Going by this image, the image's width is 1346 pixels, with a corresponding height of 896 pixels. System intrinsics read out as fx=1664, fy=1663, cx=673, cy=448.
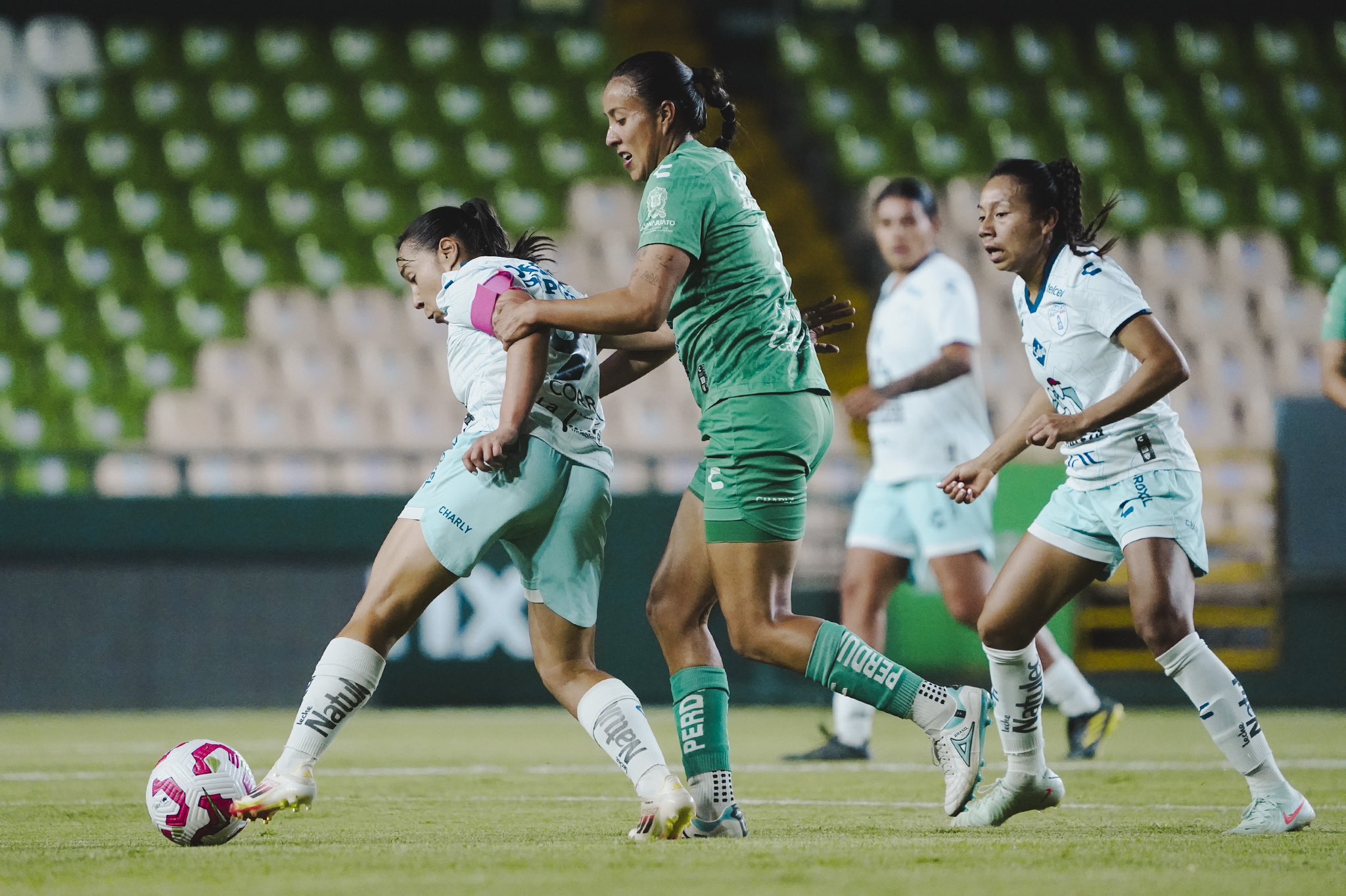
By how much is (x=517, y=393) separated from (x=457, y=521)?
1.28 ft

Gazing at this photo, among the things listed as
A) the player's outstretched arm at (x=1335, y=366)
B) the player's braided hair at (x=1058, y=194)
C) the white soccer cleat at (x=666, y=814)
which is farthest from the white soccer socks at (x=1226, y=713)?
the player's outstretched arm at (x=1335, y=366)

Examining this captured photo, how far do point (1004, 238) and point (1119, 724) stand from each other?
5.37 meters

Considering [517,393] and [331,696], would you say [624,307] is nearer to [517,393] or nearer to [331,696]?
[517,393]

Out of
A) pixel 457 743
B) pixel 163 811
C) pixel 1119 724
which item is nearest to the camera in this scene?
pixel 163 811

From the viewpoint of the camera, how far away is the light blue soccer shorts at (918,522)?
6.68 meters

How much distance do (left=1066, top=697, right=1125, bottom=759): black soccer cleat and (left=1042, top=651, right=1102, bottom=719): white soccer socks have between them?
2 cm

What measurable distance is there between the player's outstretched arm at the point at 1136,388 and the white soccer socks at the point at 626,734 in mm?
1272

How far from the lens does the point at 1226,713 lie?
4.48 metres

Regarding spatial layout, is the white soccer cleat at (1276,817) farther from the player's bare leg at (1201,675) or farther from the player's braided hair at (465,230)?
the player's braided hair at (465,230)

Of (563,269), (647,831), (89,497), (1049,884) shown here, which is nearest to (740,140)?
(647,831)

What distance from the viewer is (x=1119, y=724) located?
9.36 meters

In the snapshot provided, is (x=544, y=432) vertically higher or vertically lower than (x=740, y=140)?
lower

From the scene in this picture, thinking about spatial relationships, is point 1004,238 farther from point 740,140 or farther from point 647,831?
point 647,831

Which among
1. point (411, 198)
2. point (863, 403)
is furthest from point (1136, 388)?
point (411, 198)
